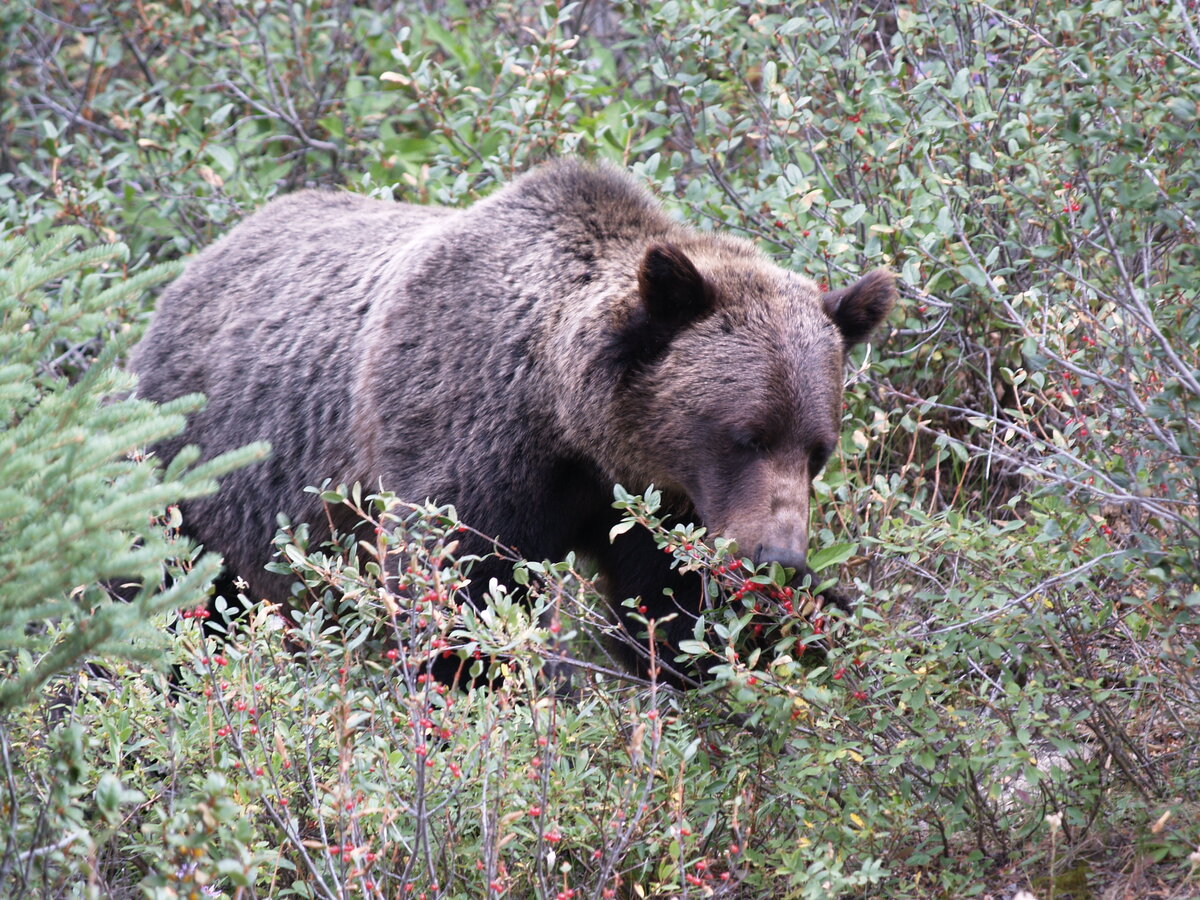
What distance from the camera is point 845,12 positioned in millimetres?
6535

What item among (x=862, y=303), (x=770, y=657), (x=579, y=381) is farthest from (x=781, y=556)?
(x=862, y=303)

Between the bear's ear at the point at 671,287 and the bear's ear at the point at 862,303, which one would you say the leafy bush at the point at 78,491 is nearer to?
the bear's ear at the point at 671,287

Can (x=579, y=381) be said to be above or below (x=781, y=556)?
above

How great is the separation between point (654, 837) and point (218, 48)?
254 inches

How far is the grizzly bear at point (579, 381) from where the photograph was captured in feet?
14.6

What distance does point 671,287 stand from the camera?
449cm

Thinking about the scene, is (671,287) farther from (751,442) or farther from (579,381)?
(751,442)

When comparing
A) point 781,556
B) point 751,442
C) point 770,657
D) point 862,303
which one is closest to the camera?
point 781,556

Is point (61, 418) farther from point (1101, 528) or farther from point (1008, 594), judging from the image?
point (1101, 528)

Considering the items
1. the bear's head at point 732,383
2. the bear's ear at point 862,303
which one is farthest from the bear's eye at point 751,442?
the bear's ear at point 862,303

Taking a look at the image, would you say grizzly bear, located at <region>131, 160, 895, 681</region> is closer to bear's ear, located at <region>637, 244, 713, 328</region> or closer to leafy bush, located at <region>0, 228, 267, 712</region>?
bear's ear, located at <region>637, 244, 713, 328</region>

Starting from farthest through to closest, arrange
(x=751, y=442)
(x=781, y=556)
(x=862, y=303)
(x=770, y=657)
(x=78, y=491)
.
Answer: (x=862, y=303)
(x=770, y=657)
(x=751, y=442)
(x=781, y=556)
(x=78, y=491)

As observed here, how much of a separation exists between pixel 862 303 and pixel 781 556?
109 cm

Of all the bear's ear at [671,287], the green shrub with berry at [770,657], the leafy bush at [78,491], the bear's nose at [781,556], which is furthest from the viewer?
the bear's ear at [671,287]
